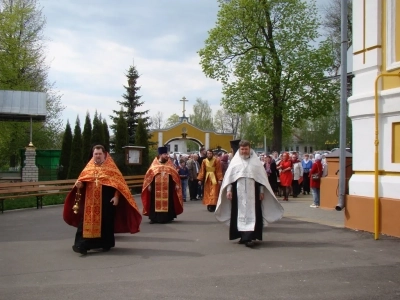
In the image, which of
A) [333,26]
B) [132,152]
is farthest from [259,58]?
[132,152]

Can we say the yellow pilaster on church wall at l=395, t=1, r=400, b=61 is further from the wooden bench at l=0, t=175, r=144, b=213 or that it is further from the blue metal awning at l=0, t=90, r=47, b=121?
the blue metal awning at l=0, t=90, r=47, b=121

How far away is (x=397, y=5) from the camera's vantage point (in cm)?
1044

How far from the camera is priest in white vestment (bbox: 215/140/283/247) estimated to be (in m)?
9.64

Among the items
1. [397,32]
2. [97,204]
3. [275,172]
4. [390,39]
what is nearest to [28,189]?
[97,204]

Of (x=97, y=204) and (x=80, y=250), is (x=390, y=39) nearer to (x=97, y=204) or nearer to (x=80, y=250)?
(x=97, y=204)

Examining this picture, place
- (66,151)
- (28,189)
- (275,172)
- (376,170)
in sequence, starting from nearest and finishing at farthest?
(376,170)
(28,189)
(275,172)
(66,151)

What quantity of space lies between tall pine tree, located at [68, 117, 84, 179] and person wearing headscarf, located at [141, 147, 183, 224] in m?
16.5

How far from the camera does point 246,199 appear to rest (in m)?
9.73

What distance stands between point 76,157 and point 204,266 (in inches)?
925

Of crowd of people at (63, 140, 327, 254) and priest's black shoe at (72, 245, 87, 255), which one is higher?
crowd of people at (63, 140, 327, 254)

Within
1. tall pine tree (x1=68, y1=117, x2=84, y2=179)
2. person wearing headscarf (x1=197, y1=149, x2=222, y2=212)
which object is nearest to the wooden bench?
person wearing headscarf (x1=197, y1=149, x2=222, y2=212)

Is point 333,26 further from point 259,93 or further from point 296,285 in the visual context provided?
point 296,285

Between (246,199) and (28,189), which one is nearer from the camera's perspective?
(246,199)

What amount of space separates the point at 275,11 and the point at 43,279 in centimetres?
3114
